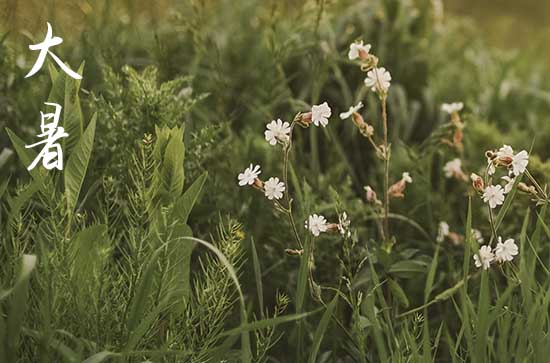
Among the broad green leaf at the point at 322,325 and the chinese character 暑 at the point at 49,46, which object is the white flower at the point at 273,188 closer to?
the broad green leaf at the point at 322,325

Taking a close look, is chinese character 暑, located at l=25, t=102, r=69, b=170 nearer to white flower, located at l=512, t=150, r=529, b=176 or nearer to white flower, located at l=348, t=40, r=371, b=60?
white flower, located at l=348, t=40, r=371, b=60

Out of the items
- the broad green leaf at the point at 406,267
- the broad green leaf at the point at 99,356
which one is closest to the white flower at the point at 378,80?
the broad green leaf at the point at 406,267

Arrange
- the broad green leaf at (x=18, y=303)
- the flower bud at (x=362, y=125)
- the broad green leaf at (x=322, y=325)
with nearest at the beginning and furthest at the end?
the broad green leaf at (x=18, y=303) < the broad green leaf at (x=322, y=325) < the flower bud at (x=362, y=125)

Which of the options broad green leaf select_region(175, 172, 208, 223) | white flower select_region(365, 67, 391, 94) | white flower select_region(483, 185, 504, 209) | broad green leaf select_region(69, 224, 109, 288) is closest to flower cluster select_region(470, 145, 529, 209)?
white flower select_region(483, 185, 504, 209)

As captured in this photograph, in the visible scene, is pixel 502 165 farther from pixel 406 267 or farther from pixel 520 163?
pixel 406 267

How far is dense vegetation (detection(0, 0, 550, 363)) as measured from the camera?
57.2 inches

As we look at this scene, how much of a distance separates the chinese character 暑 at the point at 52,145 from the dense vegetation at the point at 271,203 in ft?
0.06

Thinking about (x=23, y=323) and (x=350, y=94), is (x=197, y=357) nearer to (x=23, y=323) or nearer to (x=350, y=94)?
(x=23, y=323)

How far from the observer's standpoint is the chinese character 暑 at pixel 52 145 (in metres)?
1.57

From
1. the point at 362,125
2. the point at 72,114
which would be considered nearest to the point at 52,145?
the point at 72,114

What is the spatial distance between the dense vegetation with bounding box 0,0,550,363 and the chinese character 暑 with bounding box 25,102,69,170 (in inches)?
0.7

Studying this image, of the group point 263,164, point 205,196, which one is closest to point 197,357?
point 205,196

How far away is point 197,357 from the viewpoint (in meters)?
1.47

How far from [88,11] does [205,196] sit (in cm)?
109
